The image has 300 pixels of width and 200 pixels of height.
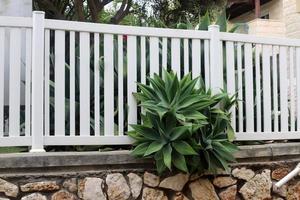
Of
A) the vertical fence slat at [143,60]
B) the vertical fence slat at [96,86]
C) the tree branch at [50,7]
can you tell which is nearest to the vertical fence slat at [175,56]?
the vertical fence slat at [143,60]

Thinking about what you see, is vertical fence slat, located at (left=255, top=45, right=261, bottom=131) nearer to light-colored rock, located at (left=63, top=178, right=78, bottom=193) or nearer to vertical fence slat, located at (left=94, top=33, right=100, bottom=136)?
vertical fence slat, located at (left=94, top=33, right=100, bottom=136)

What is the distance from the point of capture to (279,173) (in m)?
4.66

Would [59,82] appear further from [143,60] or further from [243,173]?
[243,173]

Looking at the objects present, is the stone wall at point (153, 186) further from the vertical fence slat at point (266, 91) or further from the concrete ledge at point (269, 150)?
the vertical fence slat at point (266, 91)

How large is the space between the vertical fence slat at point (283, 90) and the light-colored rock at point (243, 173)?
0.71m

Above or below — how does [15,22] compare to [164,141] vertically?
above

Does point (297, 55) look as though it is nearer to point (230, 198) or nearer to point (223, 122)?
point (223, 122)

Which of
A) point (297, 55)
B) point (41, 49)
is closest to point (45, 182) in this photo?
point (41, 49)

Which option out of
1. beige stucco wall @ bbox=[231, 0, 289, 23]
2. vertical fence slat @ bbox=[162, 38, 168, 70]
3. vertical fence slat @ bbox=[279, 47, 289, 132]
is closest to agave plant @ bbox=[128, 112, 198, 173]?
vertical fence slat @ bbox=[162, 38, 168, 70]

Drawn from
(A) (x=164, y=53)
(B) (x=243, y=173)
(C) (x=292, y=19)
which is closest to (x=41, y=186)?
(A) (x=164, y=53)

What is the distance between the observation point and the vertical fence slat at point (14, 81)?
12.7 feet

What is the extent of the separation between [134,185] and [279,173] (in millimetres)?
1492

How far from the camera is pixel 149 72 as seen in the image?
4.40 m

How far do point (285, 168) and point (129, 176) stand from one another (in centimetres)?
161
